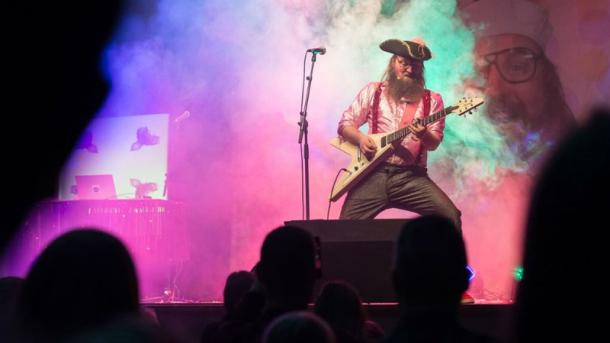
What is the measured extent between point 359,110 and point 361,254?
10.6 feet

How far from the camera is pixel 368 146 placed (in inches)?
304

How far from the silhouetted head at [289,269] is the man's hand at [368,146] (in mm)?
5130

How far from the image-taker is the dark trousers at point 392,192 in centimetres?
760

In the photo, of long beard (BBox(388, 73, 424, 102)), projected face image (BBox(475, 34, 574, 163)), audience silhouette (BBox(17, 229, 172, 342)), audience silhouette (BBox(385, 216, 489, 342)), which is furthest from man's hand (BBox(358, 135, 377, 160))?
audience silhouette (BBox(17, 229, 172, 342))

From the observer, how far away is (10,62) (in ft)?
31.9

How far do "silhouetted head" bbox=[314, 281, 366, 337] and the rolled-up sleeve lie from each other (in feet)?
17.8

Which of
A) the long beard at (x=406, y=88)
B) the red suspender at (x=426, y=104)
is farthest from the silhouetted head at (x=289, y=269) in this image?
the long beard at (x=406, y=88)

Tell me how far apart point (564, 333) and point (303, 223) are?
513 centimetres

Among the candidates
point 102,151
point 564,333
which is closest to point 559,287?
point 564,333

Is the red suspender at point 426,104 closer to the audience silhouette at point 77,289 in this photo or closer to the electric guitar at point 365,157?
the electric guitar at point 365,157

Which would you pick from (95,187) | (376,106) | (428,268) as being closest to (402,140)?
(376,106)

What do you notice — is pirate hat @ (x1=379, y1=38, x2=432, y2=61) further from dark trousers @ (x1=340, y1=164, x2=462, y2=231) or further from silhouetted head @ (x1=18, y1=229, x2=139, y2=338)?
silhouetted head @ (x1=18, y1=229, x2=139, y2=338)

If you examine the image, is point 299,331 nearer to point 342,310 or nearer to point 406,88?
point 342,310

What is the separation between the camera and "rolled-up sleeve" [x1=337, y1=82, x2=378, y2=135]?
8391 millimetres
